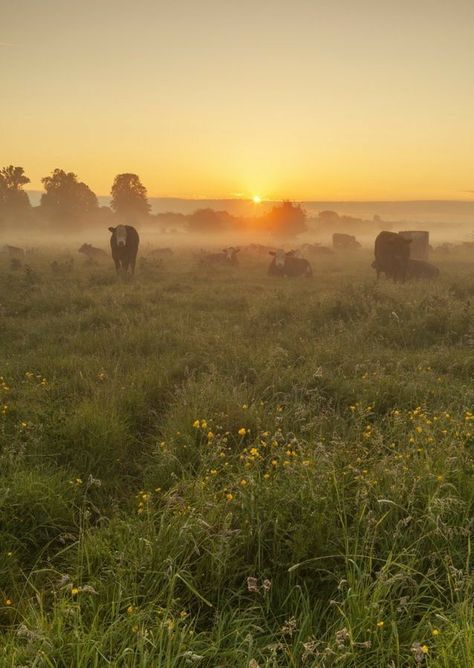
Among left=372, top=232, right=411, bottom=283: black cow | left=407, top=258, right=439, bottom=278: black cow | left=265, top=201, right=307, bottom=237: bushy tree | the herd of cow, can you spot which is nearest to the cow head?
the herd of cow

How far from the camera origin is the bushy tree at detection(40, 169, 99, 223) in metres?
67.2

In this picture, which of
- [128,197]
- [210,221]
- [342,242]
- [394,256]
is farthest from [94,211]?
[394,256]

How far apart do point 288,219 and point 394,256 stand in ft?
142

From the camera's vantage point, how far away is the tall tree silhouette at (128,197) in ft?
245

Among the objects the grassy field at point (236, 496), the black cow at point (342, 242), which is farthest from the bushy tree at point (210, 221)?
the grassy field at point (236, 496)

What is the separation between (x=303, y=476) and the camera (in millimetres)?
3305

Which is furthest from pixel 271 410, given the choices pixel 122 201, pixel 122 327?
pixel 122 201

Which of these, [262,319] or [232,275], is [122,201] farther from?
[262,319]

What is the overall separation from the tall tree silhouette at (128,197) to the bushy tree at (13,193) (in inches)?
554

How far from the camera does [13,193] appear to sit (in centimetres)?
6519

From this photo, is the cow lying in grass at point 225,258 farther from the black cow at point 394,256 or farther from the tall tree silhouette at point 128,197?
the tall tree silhouette at point 128,197

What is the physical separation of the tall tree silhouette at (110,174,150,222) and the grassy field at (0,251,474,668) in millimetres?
70964

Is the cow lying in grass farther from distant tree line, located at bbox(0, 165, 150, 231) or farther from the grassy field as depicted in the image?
distant tree line, located at bbox(0, 165, 150, 231)

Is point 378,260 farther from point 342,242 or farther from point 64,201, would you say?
point 64,201
